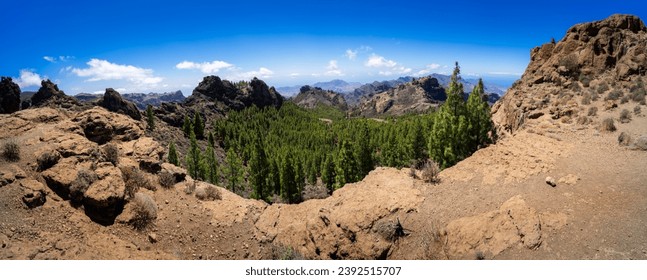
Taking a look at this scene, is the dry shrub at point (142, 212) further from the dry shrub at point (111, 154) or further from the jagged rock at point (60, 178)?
the dry shrub at point (111, 154)

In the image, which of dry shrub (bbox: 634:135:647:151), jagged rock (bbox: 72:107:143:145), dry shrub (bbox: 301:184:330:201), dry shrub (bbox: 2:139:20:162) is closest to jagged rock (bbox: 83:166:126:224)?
dry shrub (bbox: 2:139:20:162)

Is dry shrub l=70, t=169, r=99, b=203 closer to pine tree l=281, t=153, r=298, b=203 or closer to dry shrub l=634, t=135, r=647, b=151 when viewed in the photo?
dry shrub l=634, t=135, r=647, b=151

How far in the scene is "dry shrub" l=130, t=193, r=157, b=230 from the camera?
495 inches

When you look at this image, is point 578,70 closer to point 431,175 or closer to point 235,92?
point 431,175

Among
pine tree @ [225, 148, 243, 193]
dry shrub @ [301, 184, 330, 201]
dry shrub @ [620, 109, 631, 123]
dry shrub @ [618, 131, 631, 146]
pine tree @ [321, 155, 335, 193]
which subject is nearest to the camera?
dry shrub @ [618, 131, 631, 146]

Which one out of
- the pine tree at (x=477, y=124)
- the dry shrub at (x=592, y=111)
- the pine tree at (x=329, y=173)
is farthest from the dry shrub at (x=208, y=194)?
the pine tree at (x=329, y=173)

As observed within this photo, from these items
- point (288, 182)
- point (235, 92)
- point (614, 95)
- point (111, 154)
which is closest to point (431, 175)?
point (111, 154)

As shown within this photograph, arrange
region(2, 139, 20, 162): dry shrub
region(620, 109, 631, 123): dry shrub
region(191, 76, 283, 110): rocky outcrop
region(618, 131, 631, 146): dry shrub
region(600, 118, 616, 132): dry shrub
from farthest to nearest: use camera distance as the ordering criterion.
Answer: region(191, 76, 283, 110): rocky outcrop, region(620, 109, 631, 123): dry shrub, region(600, 118, 616, 132): dry shrub, region(618, 131, 631, 146): dry shrub, region(2, 139, 20, 162): dry shrub

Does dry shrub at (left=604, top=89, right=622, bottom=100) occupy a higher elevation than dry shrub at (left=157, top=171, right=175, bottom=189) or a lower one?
higher

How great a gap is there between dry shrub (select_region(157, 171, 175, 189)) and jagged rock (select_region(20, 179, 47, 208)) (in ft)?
15.5

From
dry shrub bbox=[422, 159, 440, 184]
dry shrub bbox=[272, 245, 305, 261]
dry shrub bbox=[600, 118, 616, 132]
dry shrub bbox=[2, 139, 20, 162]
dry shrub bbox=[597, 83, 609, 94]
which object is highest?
dry shrub bbox=[597, 83, 609, 94]

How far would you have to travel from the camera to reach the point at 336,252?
42.4ft

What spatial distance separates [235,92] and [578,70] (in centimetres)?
16934

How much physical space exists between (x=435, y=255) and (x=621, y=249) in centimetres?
541
